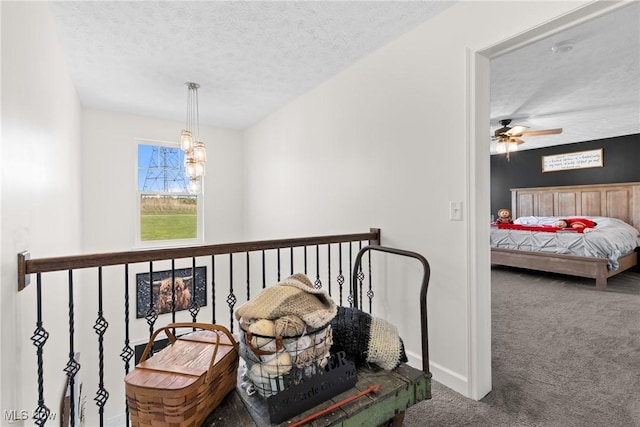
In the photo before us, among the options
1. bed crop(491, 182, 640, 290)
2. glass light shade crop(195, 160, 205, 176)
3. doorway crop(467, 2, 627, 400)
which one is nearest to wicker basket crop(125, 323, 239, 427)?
doorway crop(467, 2, 627, 400)

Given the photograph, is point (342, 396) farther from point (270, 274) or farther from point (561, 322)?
point (270, 274)

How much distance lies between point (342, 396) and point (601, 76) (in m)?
3.83

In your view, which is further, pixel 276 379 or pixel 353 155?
pixel 353 155

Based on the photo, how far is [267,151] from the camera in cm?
428

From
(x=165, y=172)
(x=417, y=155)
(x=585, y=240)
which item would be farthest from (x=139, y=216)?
(x=585, y=240)

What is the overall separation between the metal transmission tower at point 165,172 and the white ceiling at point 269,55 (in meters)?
0.63

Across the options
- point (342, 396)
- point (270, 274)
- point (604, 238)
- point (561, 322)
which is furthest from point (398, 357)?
point (604, 238)

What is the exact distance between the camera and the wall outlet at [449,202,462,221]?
1882 mm

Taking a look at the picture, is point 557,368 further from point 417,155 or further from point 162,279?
point 162,279

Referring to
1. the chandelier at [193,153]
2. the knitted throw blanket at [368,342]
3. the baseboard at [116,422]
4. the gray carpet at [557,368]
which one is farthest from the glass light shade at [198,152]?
the baseboard at [116,422]

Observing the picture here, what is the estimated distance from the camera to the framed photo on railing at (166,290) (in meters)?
4.36

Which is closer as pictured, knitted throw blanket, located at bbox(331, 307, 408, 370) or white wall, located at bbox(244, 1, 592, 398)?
knitted throw blanket, located at bbox(331, 307, 408, 370)

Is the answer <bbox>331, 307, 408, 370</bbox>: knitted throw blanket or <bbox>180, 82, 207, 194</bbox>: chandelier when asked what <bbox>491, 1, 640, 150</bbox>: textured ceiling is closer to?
<bbox>331, 307, 408, 370</bbox>: knitted throw blanket

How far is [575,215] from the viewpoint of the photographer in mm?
5949
